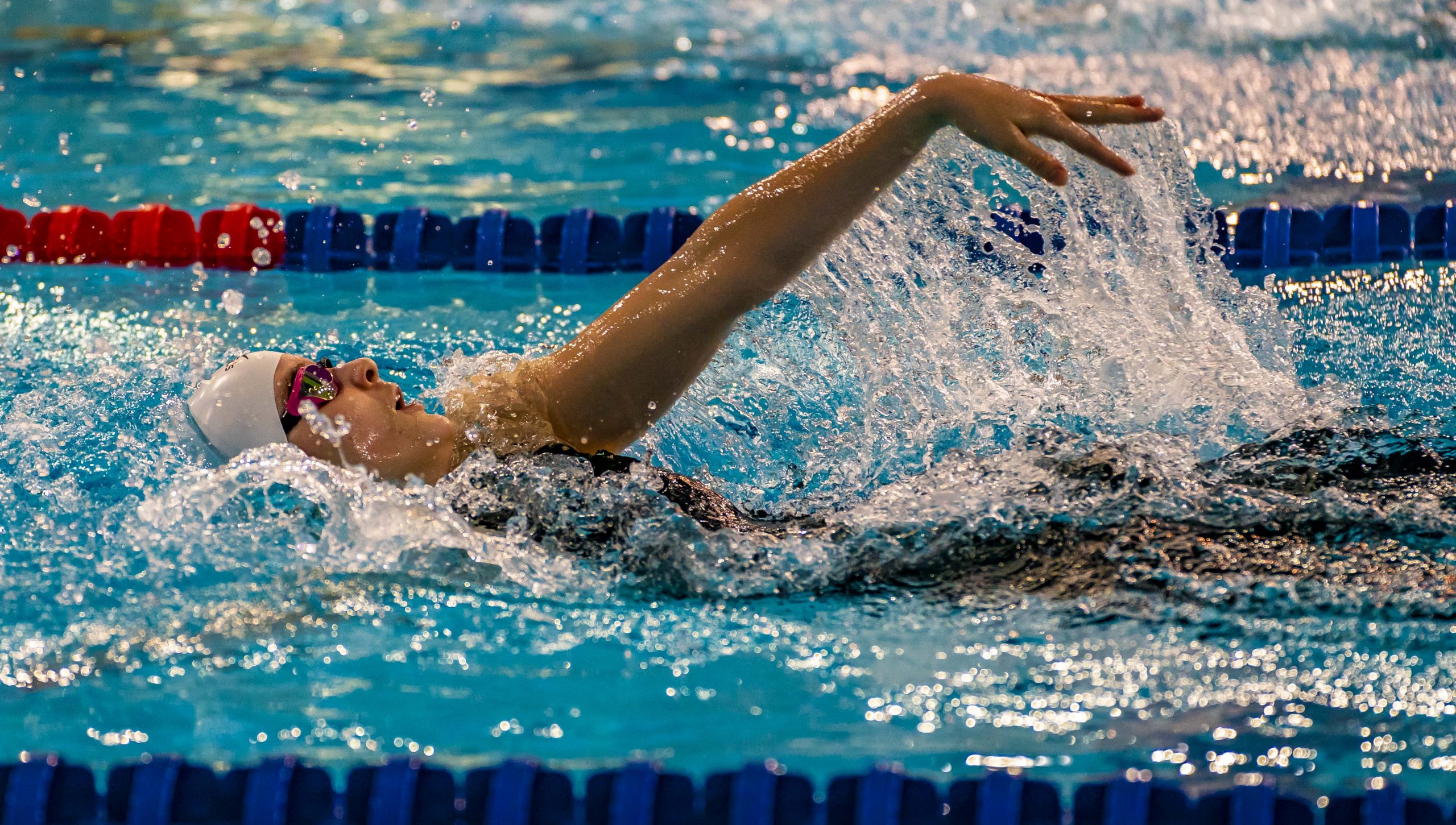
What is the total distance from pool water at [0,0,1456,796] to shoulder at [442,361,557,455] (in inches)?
3.2

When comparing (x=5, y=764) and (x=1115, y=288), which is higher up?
(x=1115, y=288)

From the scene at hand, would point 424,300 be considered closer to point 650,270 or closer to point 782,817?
point 650,270

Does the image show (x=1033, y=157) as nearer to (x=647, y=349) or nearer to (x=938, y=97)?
(x=938, y=97)

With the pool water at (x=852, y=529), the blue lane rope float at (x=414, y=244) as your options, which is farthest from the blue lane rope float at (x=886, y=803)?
the blue lane rope float at (x=414, y=244)

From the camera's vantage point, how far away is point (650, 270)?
4051mm

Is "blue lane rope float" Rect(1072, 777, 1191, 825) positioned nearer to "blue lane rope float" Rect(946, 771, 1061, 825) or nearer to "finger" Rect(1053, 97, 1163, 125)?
"blue lane rope float" Rect(946, 771, 1061, 825)

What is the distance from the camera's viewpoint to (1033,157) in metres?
2.03

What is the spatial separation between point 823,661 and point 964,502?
366mm

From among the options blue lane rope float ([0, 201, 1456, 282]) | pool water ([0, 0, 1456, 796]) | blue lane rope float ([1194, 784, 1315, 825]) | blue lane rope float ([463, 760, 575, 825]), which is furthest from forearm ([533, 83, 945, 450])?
blue lane rope float ([0, 201, 1456, 282])

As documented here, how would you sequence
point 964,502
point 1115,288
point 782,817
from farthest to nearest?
point 1115,288 < point 964,502 < point 782,817

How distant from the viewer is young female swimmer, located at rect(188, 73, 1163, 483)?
2178 mm

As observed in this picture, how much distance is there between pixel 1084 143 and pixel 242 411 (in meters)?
1.33

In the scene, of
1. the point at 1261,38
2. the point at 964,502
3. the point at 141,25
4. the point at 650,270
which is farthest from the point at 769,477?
the point at 141,25

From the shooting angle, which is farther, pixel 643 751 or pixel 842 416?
pixel 842 416
